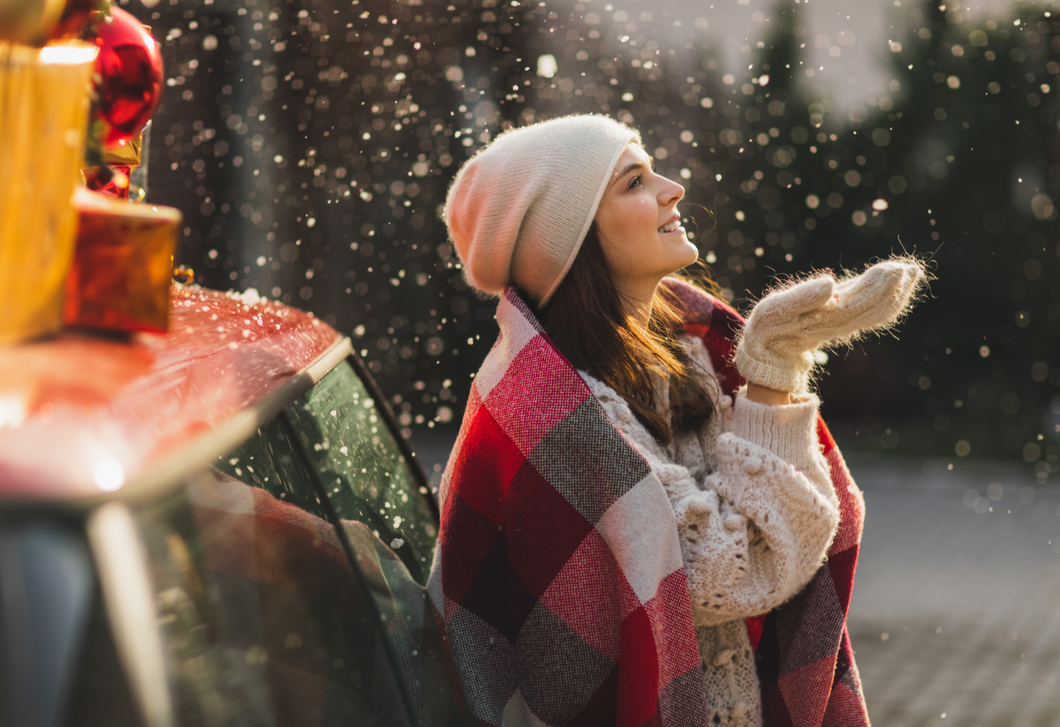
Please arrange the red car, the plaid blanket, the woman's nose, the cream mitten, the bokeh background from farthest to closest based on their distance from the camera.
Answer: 1. the bokeh background
2. the woman's nose
3. the cream mitten
4. the plaid blanket
5. the red car

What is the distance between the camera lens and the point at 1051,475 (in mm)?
10867

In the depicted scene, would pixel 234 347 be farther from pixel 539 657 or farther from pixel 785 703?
pixel 785 703

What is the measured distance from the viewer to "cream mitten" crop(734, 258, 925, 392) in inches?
68.9

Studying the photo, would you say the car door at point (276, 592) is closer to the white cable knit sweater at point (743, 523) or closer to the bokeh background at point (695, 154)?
the white cable knit sweater at point (743, 523)

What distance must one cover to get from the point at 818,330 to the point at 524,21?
20.2ft

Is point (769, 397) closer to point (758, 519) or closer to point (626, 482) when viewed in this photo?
point (758, 519)

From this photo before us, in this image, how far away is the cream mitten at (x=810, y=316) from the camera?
1.75 meters

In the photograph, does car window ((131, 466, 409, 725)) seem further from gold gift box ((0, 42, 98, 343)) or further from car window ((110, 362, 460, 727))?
gold gift box ((0, 42, 98, 343))

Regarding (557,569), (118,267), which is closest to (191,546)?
(118,267)

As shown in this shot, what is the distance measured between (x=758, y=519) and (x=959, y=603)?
5.62m

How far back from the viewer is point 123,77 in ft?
3.68

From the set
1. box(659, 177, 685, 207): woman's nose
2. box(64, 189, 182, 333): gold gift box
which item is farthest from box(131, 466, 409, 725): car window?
box(659, 177, 685, 207): woman's nose

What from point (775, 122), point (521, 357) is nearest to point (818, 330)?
point (521, 357)

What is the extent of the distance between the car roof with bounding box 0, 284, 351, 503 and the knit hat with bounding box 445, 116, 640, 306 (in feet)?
3.01
